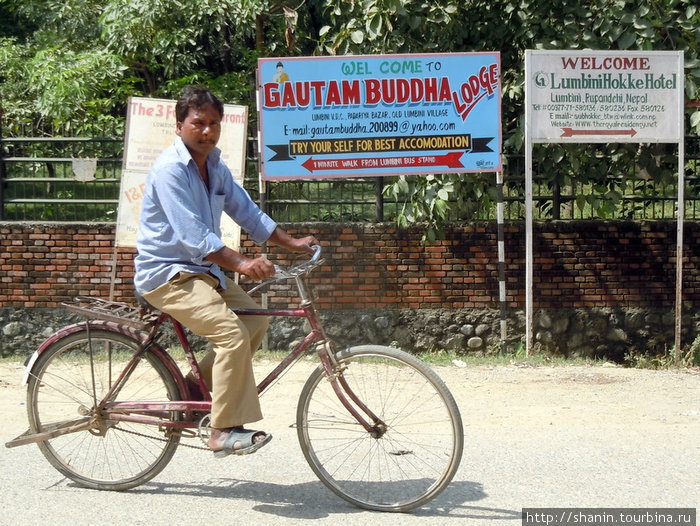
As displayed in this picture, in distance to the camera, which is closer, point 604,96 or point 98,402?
point 98,402

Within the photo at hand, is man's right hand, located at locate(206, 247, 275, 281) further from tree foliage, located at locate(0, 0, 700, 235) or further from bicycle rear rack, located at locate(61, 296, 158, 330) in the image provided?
tree foliage, located at locate(0, 0, 700, 235)

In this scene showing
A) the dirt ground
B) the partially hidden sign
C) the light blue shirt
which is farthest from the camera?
the partially hidden sign

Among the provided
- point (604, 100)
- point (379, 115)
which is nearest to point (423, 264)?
point (379, 115)

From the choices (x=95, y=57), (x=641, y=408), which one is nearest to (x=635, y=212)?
(x=641, y=408)

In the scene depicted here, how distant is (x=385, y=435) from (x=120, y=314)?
146cm

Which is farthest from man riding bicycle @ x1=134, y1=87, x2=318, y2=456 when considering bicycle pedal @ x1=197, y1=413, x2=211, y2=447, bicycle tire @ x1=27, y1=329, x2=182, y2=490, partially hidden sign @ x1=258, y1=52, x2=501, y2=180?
partially hidden sign @ x1=258, y1=52, x2=501, y2=180

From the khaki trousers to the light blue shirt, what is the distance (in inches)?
2.8

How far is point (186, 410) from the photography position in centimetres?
447

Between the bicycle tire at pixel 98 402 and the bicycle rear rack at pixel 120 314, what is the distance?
9 centimetres

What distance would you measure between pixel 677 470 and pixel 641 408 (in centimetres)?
162

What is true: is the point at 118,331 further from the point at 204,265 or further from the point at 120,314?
the point at 204,265

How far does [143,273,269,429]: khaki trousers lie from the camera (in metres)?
4.24

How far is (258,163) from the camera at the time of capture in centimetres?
864

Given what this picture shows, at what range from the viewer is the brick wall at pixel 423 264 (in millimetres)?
8930
